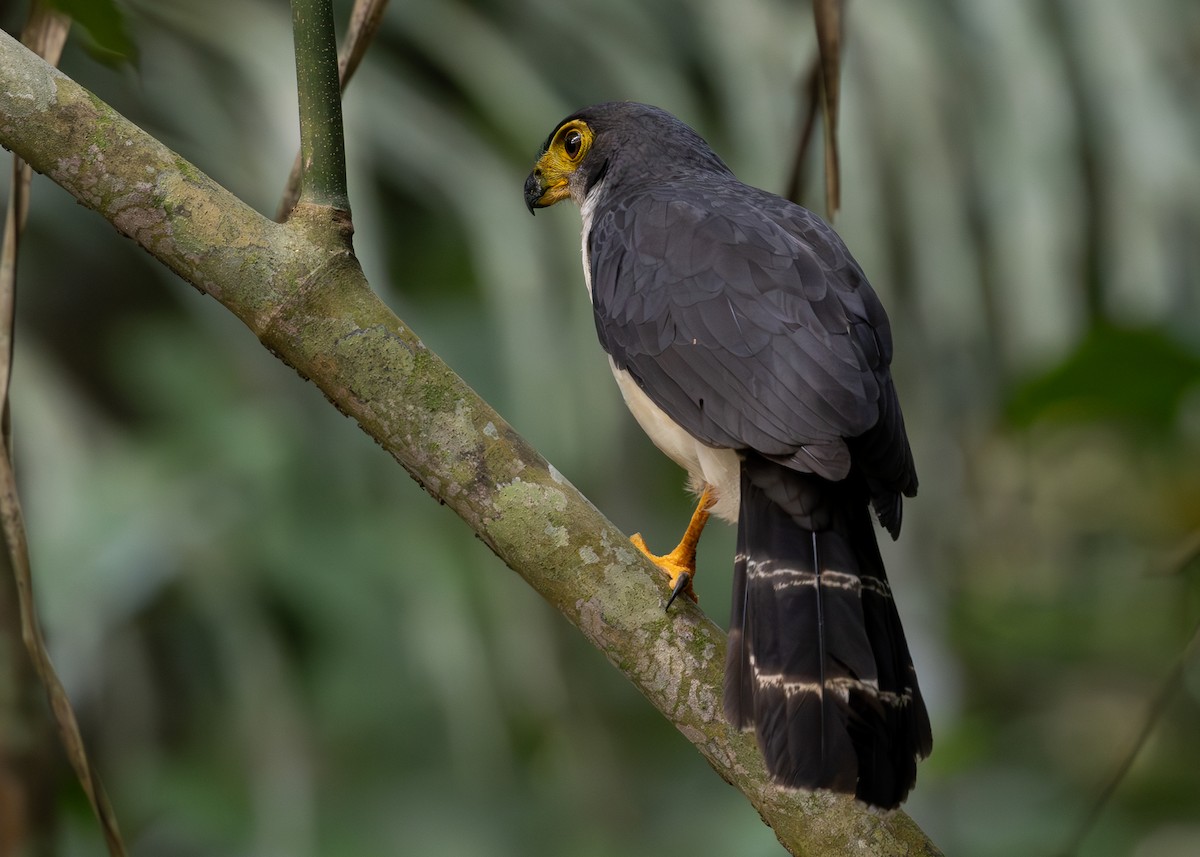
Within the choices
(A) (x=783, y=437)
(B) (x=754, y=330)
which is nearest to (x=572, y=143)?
(B) (x=754, y=330)

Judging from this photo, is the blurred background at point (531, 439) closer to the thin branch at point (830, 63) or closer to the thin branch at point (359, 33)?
the thin branch at point (359, 33)

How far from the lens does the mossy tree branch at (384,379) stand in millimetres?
1862

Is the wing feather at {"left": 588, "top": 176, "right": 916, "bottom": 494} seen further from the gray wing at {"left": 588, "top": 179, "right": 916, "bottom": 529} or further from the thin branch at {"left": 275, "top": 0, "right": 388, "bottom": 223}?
the thin branch at {"left": 275, "top": 0, "right": 388, "bottom": 223}

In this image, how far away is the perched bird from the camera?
1.82 m

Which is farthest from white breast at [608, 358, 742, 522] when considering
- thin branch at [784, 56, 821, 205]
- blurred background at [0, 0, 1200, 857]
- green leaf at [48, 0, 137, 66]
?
blurred background at [0, 0, 1200, 857]

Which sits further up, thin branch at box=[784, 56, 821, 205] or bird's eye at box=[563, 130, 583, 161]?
thin branch at box=[784, 56, 821, 205]

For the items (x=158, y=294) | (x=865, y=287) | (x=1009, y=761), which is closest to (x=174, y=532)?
(x=158, y=294)

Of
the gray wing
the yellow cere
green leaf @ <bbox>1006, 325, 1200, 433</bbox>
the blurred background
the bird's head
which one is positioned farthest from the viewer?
the blurred background

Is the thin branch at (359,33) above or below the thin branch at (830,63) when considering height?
below

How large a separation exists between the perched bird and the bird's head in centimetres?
20

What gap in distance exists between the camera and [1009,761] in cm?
448

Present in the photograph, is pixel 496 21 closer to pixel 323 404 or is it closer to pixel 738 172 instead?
pixel 738 172

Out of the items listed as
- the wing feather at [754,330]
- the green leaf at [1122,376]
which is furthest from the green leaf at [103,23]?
the green leaf at [1122,376]

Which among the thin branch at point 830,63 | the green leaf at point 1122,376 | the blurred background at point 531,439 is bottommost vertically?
the blurred background at point 531,439
